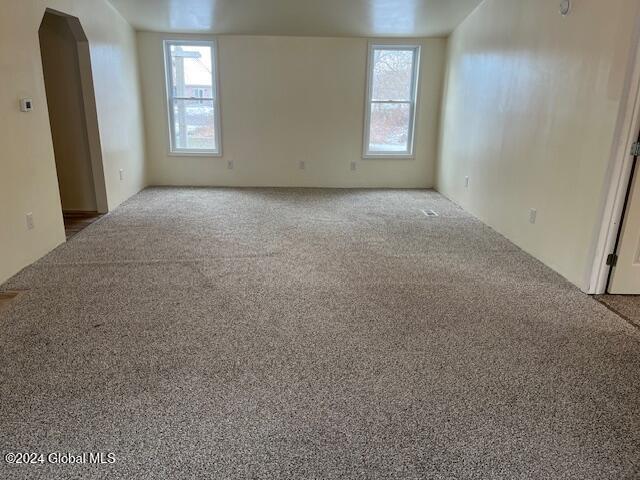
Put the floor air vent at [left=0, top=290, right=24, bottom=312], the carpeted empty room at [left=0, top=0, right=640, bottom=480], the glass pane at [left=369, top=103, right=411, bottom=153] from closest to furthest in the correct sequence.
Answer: the carpeted empty room at [left=0, top=0, right=640, bottom=480]
the floor air vent at [left=0, top=290, right=24, bottom=312]
the glass pane at [left=369, top=103, right=411, bottom=153]

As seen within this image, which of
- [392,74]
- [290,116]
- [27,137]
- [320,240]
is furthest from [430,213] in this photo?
[27,137]

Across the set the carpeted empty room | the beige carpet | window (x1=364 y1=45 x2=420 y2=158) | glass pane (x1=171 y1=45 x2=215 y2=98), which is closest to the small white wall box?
the carpeted empty room

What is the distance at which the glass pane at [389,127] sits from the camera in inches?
257

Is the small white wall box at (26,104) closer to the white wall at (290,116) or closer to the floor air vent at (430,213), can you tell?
the white wall at (290,116)

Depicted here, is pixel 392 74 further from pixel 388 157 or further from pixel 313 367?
pixel 313 367

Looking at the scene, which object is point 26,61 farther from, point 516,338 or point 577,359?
point 577,359

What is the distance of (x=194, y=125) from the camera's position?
6.51m

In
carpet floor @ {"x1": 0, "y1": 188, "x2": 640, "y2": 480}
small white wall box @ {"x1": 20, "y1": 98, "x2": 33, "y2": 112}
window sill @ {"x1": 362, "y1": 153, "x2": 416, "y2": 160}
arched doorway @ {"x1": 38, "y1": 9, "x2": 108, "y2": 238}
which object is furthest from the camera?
window sill @ {"x1": 362, "y1": 153, "x2": 416, "y2": 160}

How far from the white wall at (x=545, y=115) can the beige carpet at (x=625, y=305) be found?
0.16m

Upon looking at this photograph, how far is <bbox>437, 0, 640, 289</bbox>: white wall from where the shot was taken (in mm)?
2797

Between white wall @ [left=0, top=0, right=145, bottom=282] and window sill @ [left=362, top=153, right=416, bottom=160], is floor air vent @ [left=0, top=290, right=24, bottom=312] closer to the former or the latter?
white wall @ [left=0, top=0, right=145, bottom=282]

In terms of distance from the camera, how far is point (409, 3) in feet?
16.0

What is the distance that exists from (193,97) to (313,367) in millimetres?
5387

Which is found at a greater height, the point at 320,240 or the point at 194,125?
the point at 194,125
